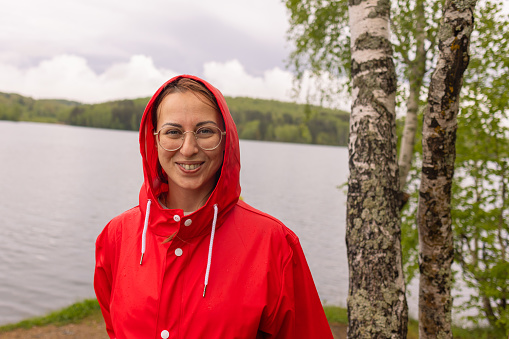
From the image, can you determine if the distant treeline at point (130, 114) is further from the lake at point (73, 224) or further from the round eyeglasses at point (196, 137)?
the round eyeglasses at point (196, 137)

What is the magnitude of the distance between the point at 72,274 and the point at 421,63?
1366cm

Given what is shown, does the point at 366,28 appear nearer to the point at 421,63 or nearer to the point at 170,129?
the point at 170,129

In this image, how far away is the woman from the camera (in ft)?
5.98

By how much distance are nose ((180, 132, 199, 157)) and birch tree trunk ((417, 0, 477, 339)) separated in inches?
93.4

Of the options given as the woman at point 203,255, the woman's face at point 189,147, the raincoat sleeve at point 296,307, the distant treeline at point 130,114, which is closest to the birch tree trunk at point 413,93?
the raincoat sleeve at point 296,307

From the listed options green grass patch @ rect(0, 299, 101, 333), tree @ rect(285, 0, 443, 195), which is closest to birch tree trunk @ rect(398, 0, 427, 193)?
tree @ rect(285, 0, 443, 195)

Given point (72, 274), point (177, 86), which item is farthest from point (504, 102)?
point (72, 274)

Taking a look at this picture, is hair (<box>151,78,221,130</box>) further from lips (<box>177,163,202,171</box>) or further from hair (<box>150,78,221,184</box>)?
lips (<box>177,163,202,171</box>)

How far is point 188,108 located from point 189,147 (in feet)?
0.64

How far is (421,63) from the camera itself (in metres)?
7.43

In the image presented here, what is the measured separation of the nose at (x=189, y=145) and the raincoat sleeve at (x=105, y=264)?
0.67 m

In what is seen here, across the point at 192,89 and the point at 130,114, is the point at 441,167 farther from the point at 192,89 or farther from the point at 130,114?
the point at 130,114

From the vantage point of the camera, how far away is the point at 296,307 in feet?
6.47

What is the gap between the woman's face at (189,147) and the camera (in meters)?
1.93
